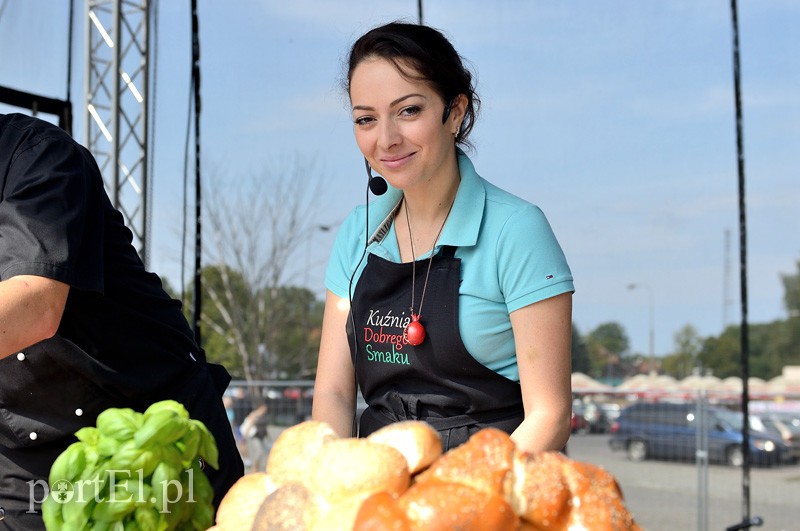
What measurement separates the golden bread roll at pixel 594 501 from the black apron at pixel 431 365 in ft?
2.23

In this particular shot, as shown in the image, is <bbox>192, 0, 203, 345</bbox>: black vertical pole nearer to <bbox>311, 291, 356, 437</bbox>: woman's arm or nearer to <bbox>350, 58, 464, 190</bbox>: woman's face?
<bbox>311, 291, 356, 437</bbox>: woman's arm

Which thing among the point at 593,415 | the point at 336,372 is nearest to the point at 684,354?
the point at 593,415

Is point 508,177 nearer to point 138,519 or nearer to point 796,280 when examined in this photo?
point 138,519

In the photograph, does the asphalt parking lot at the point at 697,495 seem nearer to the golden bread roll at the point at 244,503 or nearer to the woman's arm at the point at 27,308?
the woman's arm at the point at 27,308

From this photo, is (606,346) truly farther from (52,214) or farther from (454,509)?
(454,509)

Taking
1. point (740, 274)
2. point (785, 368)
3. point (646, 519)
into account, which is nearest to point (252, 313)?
point (646, 519)

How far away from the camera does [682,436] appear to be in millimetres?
6914

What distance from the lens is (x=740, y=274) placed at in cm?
504

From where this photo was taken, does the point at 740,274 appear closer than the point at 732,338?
Yes

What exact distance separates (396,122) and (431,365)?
14.4 inches

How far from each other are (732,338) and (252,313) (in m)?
18.0

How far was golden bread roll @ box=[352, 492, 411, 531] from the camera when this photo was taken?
0.52 meters

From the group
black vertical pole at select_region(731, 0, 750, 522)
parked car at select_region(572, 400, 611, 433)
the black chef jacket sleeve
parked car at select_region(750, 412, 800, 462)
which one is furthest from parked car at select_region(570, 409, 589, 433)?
the black chef jacket sleeve

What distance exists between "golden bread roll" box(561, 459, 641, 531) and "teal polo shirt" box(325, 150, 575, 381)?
64 cm
